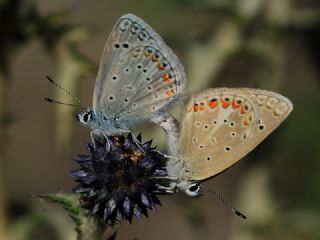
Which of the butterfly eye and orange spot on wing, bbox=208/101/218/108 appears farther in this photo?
orange spot on wing, bbox=208/101/218/108

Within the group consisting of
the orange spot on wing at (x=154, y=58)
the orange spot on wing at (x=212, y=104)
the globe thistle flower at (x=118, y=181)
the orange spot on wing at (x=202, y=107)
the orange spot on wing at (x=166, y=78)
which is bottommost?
the globe thistle flower at (x=118, y=181)

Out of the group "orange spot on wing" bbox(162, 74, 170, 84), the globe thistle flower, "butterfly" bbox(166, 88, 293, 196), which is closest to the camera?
the globe thistle flower

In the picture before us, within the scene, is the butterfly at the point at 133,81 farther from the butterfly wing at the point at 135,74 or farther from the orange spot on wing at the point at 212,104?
the orange spot on wing at the point at 212,104

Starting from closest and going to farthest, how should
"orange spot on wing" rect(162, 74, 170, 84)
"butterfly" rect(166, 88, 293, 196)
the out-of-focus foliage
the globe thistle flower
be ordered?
1. the globe thistle flower
2. "butterfly" rect(166, 88, 293, 196)
3. "orange spot on wing" rect(162, 74, 170, 84)
4. the out-of-focus foliage

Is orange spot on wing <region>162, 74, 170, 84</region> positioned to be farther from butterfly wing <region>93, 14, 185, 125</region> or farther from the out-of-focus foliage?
the out-of-focus foliage

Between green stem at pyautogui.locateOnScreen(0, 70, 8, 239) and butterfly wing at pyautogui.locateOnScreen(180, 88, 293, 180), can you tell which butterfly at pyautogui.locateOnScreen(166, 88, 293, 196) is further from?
green stem at pyautogui.locateOnScreen(0, 70, 8, 239)

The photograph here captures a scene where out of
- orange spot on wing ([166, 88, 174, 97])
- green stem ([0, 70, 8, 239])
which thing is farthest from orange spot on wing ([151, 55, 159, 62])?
green stem ([0, 70, 8, 239])

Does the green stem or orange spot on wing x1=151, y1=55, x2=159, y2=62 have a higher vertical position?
orange spot on wing x1=151, y1=55, x2=159, y2=62

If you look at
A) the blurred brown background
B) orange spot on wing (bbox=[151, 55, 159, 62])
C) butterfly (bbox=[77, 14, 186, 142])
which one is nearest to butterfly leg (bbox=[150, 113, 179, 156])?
butterfly (bbox=[77, 14, 186, 142])

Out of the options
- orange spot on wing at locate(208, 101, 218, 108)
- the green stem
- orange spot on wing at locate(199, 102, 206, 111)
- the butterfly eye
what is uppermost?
orange spot on wing at locate(208, 101, 218, 108)

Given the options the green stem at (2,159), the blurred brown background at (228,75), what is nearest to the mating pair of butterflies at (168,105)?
the blurred brown background at (228,75)
